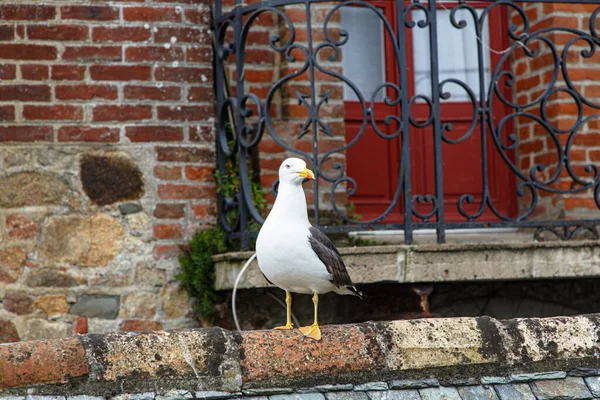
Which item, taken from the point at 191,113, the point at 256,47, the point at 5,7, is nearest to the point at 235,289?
the point at 191,113

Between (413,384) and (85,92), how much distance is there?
9.13 feet

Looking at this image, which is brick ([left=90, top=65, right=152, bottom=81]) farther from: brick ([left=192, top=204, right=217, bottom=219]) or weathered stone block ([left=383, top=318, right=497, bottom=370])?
weathered stone block ([left=383, top=318, right=497, bottom=370])

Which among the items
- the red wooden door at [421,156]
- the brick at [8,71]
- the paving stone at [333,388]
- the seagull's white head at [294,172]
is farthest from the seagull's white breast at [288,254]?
the red wooden door at [421,156]

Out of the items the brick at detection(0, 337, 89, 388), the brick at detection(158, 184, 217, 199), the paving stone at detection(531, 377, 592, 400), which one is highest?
the brick at detection(158, 184, 217, 199)

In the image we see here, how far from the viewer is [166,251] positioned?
4.96m

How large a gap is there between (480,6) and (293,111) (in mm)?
1510

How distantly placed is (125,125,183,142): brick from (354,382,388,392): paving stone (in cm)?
258

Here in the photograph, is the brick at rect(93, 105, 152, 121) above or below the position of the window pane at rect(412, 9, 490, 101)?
below

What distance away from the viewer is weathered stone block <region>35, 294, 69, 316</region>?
4812 mm

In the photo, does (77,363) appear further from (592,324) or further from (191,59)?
(191,59)

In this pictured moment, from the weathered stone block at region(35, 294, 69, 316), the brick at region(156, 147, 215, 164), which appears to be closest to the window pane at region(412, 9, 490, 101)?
the brick at region(156, 147, 215, 164)

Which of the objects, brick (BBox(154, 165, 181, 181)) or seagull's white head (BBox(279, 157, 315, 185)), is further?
brick (BBox(154, 165, 181, 181))

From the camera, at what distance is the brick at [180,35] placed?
4.97 m

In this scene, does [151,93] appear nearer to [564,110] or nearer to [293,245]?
[293,245]
